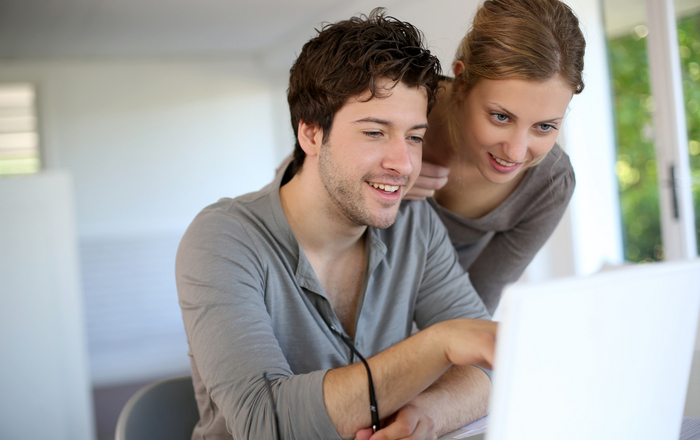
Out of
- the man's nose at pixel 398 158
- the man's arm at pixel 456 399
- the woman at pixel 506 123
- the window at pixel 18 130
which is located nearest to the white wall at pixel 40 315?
the woman at pixel 506 123

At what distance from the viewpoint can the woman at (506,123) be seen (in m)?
1.04

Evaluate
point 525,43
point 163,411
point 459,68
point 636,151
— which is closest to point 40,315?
point 163,411

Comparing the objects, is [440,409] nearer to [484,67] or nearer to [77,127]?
[484,67]

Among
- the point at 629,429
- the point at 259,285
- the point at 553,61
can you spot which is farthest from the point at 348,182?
the point at 629,429

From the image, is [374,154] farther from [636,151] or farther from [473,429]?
[636,151]

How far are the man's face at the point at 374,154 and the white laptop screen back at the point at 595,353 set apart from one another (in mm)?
557

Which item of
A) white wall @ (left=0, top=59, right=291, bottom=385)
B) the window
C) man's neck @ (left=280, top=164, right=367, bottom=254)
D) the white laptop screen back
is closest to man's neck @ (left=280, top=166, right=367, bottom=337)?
man's neck @ (left=280, top=164, right=367, bottom=254)

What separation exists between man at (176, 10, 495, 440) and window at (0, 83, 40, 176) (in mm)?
4129

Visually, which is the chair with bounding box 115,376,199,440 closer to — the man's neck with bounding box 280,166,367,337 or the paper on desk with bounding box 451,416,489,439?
the man's neck with bounding box 280,166,367,337

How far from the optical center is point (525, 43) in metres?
1.03

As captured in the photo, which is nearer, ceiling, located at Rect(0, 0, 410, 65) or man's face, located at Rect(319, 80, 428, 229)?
man's face, located at Rect(319, 80, 428, 229)

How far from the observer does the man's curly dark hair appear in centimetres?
103

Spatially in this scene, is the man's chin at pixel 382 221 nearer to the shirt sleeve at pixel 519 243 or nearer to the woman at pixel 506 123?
the woman at pixel 506 123

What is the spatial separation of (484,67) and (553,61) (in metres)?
0.12
